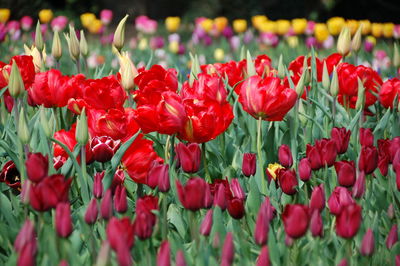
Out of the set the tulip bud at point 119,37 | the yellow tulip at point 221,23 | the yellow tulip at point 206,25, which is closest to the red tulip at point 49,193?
the tulip bud at point 119,37

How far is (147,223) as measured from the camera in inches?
55.7

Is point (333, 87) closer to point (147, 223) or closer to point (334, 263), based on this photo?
point (334, 263)

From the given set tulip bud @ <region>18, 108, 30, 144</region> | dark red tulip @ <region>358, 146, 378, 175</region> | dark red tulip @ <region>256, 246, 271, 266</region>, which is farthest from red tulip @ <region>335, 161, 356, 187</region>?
tulip bud @ <region>18, 108, 30, 144</region>

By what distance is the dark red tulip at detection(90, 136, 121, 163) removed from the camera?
187 cm

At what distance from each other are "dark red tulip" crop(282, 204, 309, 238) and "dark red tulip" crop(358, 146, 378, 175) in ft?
1.47

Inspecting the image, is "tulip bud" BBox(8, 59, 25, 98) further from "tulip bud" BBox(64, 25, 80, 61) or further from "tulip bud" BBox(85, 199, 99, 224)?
"tulip bud" BBox(64, 25, 80, 61)

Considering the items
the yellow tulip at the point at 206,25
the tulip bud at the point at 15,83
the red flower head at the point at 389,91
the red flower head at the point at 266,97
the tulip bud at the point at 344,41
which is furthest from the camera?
the yellow tulip at the point at 206,25

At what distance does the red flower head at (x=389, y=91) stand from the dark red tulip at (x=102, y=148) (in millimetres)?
1184

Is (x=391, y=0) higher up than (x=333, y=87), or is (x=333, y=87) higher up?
(x=333, y=87)

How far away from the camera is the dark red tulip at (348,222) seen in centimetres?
Answer: 136

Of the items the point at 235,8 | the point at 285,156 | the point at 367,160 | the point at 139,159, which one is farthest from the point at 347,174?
the point at 235,8

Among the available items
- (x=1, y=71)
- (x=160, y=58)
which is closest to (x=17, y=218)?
(x=1, y=71)

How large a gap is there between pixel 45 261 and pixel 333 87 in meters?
1.35

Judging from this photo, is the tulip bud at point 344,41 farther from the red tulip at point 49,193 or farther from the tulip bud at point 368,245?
the red tulip at point 49,193
